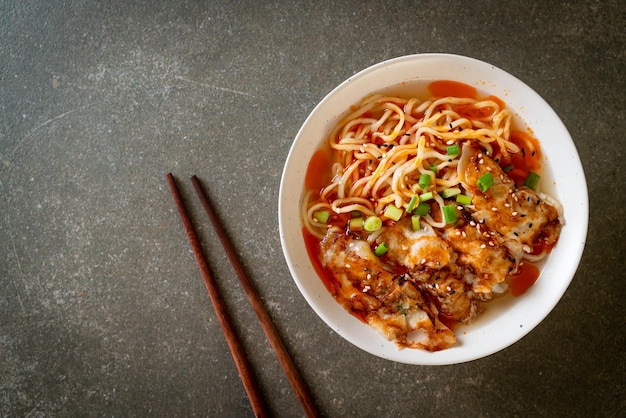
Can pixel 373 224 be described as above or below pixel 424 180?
below

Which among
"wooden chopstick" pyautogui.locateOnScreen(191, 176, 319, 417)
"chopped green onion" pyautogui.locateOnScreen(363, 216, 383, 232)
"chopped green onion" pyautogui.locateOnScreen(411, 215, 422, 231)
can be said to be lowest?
"wooden chopstick" pyautogui.locateOnScreen(191, 176, 319, 417)

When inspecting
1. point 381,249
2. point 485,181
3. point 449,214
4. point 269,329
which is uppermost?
point 485,181

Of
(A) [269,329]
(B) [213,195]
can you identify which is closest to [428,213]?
(A) [269,329]

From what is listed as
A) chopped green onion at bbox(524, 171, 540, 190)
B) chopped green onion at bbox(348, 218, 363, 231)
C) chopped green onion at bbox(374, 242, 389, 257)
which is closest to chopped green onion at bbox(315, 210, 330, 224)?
chopped green onion at bbox(348, 218, 363, 231)

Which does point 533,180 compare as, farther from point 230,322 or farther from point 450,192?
point 230,322

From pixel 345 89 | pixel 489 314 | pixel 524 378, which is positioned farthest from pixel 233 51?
pixel 524 378

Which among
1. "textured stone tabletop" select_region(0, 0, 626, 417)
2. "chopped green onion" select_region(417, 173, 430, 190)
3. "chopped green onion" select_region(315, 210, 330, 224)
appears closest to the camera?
"chopped green onion" select_region(417, 173, 430, 190)

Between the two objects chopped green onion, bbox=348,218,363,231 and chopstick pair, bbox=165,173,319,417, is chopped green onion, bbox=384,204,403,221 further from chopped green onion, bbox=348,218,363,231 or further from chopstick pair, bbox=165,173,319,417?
chopstick pair, bbox=165,173,319,417

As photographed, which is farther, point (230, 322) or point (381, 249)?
point (230, 322)
